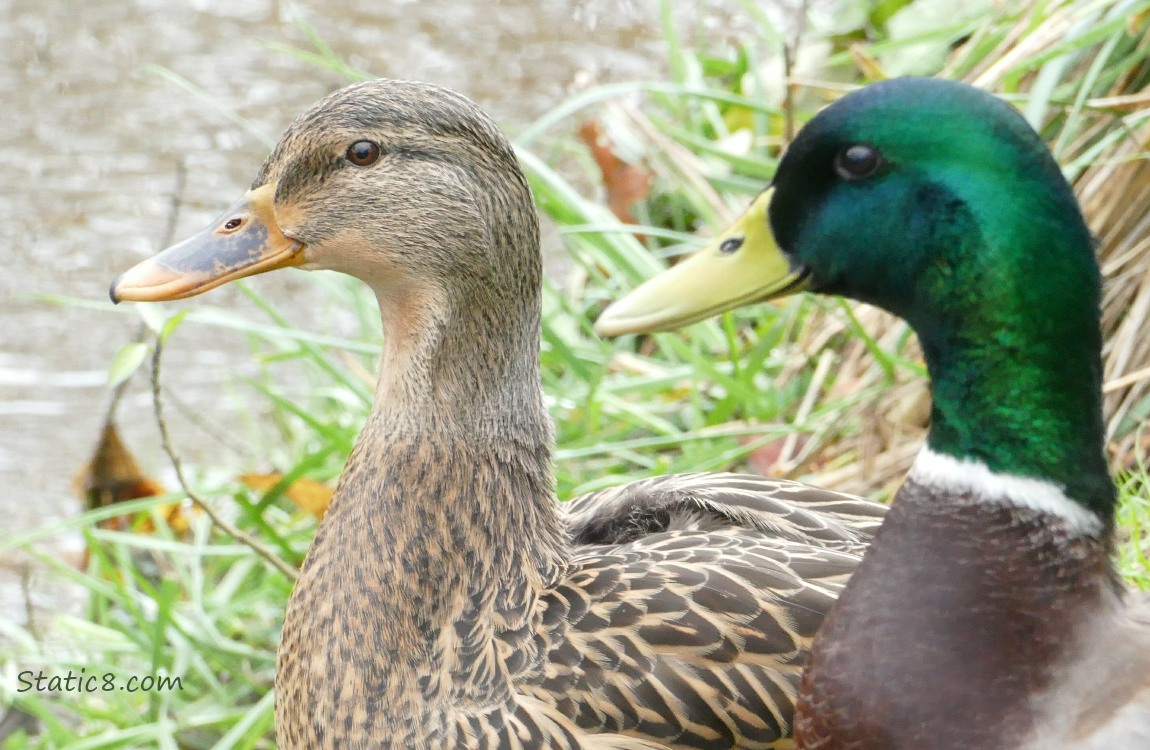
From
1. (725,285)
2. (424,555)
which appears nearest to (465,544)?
(424,555)

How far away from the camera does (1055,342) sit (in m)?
1.74

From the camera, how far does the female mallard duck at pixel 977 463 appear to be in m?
1.72

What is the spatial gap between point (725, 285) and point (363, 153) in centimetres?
63

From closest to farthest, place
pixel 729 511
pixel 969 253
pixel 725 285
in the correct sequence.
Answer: pixel 969 253 < pixel 725 285 < pixel 729 511

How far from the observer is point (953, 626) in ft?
5.78

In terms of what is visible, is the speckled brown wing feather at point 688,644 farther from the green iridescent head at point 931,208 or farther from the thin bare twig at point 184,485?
the thin bare twig at point 184,485

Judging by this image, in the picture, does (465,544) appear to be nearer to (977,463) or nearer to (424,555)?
(424,555)

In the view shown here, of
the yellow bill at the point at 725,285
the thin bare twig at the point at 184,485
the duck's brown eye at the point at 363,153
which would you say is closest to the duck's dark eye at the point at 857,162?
the yellow bill at the point at 725,285

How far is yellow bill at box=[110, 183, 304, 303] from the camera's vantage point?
2277mm

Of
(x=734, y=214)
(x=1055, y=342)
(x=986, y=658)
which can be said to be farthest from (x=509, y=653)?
(x=734, y=214)

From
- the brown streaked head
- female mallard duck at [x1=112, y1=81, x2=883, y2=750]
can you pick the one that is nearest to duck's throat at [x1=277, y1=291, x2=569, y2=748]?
→ female mallard duck at [x1=112, y1=81, x2=883, y2=750]

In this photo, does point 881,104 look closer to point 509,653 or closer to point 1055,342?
point 1055,342

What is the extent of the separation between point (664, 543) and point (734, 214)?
1845 millimetres

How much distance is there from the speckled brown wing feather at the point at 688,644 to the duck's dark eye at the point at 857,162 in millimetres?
637
